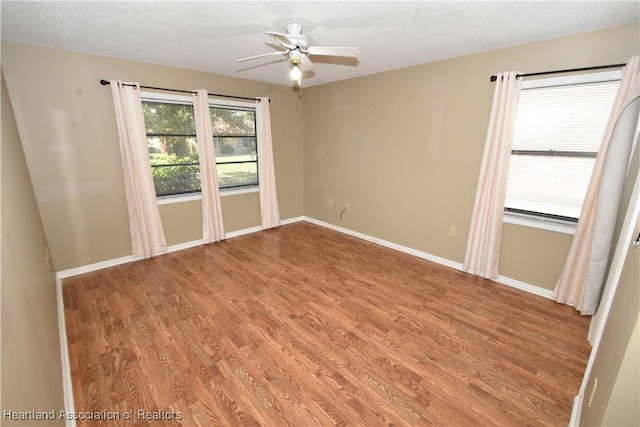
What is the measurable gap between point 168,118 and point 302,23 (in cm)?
248

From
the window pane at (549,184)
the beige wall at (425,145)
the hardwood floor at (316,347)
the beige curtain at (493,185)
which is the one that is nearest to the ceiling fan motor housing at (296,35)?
the beige wall at (425,145)

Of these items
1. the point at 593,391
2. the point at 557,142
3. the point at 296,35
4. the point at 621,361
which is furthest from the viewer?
the point at 557,142

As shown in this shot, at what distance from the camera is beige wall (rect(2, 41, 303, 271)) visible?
2857mm

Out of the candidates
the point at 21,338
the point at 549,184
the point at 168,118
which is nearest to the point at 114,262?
the point at 168,118

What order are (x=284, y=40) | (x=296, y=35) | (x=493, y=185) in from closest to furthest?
(x=284, y=40) → (x=296, y=35) → (x=493, y=185)

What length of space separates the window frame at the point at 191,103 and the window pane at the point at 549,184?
371 cm

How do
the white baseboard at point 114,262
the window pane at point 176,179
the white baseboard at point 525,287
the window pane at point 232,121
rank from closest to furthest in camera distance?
the white baseboard at point 525,287, the white baseboard at point 114,262, the window pane at point 176,179, the window pane at point 232,121

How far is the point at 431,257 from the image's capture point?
3.82 m

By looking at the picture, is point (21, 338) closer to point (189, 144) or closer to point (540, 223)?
point (189, 144)

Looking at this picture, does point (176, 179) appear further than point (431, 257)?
Yes

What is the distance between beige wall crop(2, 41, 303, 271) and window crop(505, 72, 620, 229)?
4027 mm

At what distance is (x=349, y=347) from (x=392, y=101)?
10.6 ft

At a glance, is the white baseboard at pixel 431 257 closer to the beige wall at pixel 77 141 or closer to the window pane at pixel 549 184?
the window pane at pixel 549 184

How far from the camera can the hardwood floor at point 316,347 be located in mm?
1713
